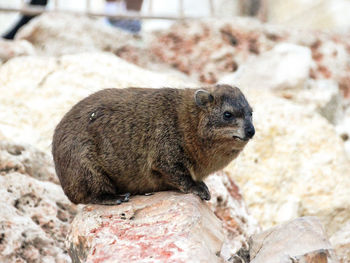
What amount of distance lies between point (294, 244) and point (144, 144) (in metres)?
1.93

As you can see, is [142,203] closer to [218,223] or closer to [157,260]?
[218,223]

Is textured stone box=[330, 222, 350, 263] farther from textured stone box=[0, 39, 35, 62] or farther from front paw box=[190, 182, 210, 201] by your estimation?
textured stone box=[0, 39, 35, 62]

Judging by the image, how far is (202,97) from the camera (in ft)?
22.0

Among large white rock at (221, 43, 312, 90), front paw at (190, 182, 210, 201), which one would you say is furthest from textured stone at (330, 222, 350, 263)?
large white rock at (221, 43, 312, 90)

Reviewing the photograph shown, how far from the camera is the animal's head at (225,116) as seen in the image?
20.8 ft

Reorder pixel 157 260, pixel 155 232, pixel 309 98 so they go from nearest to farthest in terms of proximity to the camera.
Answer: pixel 157 260 → pixel 155 232 → pixel 309 98

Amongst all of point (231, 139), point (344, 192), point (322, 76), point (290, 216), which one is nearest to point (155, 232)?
point (231, 139)

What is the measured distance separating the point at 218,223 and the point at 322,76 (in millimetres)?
7012

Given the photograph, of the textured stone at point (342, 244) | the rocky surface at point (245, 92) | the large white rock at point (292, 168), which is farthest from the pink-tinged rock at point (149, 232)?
the large white rock at point (292, 168)

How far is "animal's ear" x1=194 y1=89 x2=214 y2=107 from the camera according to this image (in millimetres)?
6676

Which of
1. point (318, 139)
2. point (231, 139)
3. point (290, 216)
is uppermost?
point (231, 139)

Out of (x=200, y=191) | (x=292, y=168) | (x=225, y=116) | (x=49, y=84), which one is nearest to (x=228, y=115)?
(x=225, y=116)

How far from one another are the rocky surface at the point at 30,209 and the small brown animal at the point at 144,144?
47 cm

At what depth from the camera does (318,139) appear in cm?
954
